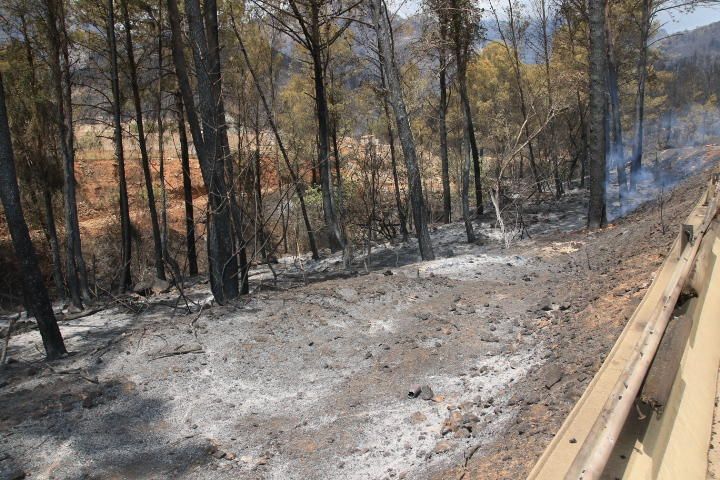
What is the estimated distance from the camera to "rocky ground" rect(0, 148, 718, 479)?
3.68 m

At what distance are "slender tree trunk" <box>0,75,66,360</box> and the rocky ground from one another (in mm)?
470

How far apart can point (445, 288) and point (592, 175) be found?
18.9 feet

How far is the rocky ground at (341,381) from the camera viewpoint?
3678 millimetres

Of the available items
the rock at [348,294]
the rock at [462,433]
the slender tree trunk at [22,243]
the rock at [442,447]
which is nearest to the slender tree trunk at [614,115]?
the rock at [348,294]

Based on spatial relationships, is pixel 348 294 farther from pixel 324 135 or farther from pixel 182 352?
pixel 324 135

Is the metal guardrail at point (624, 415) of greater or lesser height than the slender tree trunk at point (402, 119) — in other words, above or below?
below

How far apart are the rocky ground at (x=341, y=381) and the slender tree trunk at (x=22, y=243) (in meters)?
0.47

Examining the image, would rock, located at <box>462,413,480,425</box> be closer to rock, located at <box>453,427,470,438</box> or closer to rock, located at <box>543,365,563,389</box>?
rock, located at <box>453,427,470,438</box>

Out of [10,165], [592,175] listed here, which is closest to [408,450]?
[10,165]

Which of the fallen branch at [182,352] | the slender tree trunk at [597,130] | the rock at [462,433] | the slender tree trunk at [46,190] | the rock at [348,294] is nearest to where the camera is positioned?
the rock at [462,433]

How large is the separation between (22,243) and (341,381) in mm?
4285

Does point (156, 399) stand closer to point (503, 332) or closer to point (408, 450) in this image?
point (408, 450)

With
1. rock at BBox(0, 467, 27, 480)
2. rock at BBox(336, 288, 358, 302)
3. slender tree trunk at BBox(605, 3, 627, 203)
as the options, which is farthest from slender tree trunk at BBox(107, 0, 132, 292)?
slender tree trunk at BBox(605, 3, 627, 203)

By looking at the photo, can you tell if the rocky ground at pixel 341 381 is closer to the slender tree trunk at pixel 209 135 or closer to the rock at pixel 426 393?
the rock at pixel 426 393
